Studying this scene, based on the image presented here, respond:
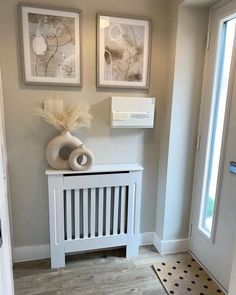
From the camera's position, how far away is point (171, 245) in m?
2.29

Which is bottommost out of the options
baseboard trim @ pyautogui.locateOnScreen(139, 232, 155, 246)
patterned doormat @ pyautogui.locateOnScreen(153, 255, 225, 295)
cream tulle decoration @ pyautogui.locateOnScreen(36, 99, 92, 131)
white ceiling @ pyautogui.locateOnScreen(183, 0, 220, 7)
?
patterned doormat @ pyautogui.locateOnScreen(153, 255, 225, 295)

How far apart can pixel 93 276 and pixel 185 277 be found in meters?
0.79

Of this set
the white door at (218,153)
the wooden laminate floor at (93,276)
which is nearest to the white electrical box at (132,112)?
the white door at (218,153)

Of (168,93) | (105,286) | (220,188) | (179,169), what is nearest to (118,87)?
(168,93)

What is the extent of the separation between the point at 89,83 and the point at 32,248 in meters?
1.61

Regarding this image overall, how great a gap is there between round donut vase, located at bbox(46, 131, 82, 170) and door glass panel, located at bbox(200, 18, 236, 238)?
115 centimetres

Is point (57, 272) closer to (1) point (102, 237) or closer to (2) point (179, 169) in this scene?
(1) point (102, 237)

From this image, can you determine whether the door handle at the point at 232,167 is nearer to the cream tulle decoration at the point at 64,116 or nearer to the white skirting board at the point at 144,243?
the white skirting board at the point at 144,243

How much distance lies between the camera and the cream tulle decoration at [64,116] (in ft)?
6.10

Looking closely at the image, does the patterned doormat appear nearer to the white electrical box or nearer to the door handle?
the door handle

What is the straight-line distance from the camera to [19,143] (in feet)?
6.39

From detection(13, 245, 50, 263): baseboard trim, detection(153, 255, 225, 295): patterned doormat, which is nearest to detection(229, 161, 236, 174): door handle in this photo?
detection(153, 255, 225, 295): patterned doormat

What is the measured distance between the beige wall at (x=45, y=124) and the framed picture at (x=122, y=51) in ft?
0.21

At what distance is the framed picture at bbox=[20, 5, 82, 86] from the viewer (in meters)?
1.79
